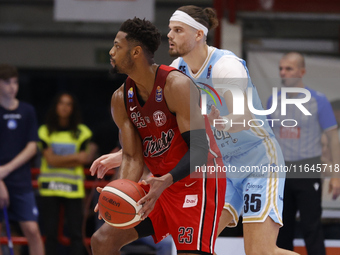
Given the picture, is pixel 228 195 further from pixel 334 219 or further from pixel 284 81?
pixel 334 219

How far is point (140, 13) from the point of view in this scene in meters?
6.46

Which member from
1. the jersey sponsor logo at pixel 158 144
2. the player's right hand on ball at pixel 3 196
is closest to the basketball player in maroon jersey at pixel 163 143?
the jersey sponsor logo at pixel 158 144

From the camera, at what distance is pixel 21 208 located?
5617 mm

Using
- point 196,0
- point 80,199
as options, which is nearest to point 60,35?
point 196,0

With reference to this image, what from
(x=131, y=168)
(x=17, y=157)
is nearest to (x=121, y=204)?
(x=131, y=168)

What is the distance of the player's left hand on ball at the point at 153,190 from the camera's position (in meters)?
2.99

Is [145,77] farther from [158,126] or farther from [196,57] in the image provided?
[196,57]

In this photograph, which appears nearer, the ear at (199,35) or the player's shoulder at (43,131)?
the ear at (199,35)

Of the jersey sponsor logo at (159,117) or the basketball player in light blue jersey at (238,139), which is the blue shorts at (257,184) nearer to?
the basketball player in light blue jersey at (238,139)

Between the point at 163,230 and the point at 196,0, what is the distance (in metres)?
6.44

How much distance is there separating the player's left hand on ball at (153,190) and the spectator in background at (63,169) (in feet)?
10.1

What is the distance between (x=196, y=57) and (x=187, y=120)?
78 centimetres

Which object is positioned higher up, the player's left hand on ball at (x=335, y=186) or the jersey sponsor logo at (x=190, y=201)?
the jersey sponsor logo at (x=190, y=201)

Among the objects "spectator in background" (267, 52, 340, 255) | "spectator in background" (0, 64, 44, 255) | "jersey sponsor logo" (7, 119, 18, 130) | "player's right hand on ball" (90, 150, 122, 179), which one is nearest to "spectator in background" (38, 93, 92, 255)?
"spectator in background" (0, 64, 44, 255)
